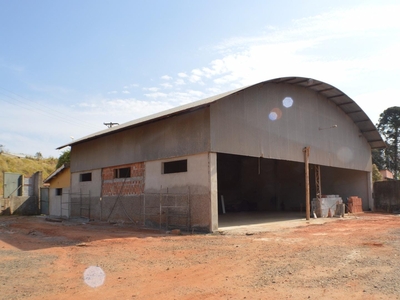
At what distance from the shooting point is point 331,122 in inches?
897

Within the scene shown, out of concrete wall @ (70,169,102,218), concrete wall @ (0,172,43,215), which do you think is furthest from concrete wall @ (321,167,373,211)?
concrete wall @ (0,172,43,215)

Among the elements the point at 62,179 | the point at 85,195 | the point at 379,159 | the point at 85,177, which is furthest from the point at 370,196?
the point at 379,159

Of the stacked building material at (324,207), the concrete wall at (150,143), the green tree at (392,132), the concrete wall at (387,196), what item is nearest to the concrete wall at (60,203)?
the concrete wall at (150,143)

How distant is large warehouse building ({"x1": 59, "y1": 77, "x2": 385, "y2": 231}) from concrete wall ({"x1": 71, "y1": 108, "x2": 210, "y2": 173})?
0.04m

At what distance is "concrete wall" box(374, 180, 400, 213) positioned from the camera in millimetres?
25562

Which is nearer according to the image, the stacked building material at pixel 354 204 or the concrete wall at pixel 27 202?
the stacked building material at pixel 354 204

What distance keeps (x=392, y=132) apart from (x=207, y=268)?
52050 mm

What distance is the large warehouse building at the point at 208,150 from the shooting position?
14.3m

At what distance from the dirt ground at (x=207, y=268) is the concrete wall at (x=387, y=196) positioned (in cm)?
1550

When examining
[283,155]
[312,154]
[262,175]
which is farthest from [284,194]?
[283,155]

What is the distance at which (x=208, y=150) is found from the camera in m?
13.8

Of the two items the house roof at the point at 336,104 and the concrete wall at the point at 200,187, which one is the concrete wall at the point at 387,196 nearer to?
the house roof at the point at 336,104

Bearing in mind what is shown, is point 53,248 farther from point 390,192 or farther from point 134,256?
point 390,192

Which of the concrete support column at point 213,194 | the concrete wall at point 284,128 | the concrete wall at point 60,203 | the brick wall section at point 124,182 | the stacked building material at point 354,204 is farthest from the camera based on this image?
the concrete wall at point 60,203
